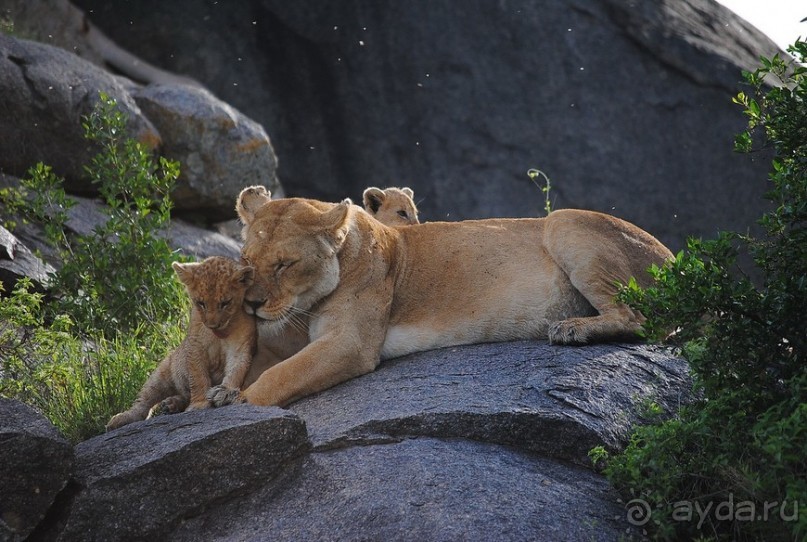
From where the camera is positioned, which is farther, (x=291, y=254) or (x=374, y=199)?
(x=374, y=199)

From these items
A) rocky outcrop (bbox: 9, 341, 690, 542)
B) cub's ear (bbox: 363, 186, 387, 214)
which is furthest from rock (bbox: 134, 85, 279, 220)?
rocky outcrop (bbox: 9, 341, 690, 542)

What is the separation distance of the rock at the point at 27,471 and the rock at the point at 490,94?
13.1 metres

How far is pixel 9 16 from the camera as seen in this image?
1571 centimetres

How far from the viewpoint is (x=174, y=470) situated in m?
5.40

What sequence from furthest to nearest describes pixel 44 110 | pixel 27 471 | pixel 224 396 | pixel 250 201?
pixel 44 110 → pixel 250 201 → pixel 224 396 → pixel 27 471

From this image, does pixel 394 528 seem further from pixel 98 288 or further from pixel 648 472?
pixel 98 288

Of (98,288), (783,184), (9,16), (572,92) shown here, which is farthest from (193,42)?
(783,184)

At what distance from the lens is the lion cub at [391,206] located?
1062cm

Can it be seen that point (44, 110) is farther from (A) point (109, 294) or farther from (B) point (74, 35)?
(B) point (74, 35)

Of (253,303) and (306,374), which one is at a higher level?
(253,303)

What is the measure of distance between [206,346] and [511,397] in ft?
6.69

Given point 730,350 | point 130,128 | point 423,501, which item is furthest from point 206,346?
point 130,128

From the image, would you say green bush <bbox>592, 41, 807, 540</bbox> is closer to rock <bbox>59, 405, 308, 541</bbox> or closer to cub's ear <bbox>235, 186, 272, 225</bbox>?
rock <bbox>59, 405, 308, 541</bbox>

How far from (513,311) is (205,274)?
85.6 inches
